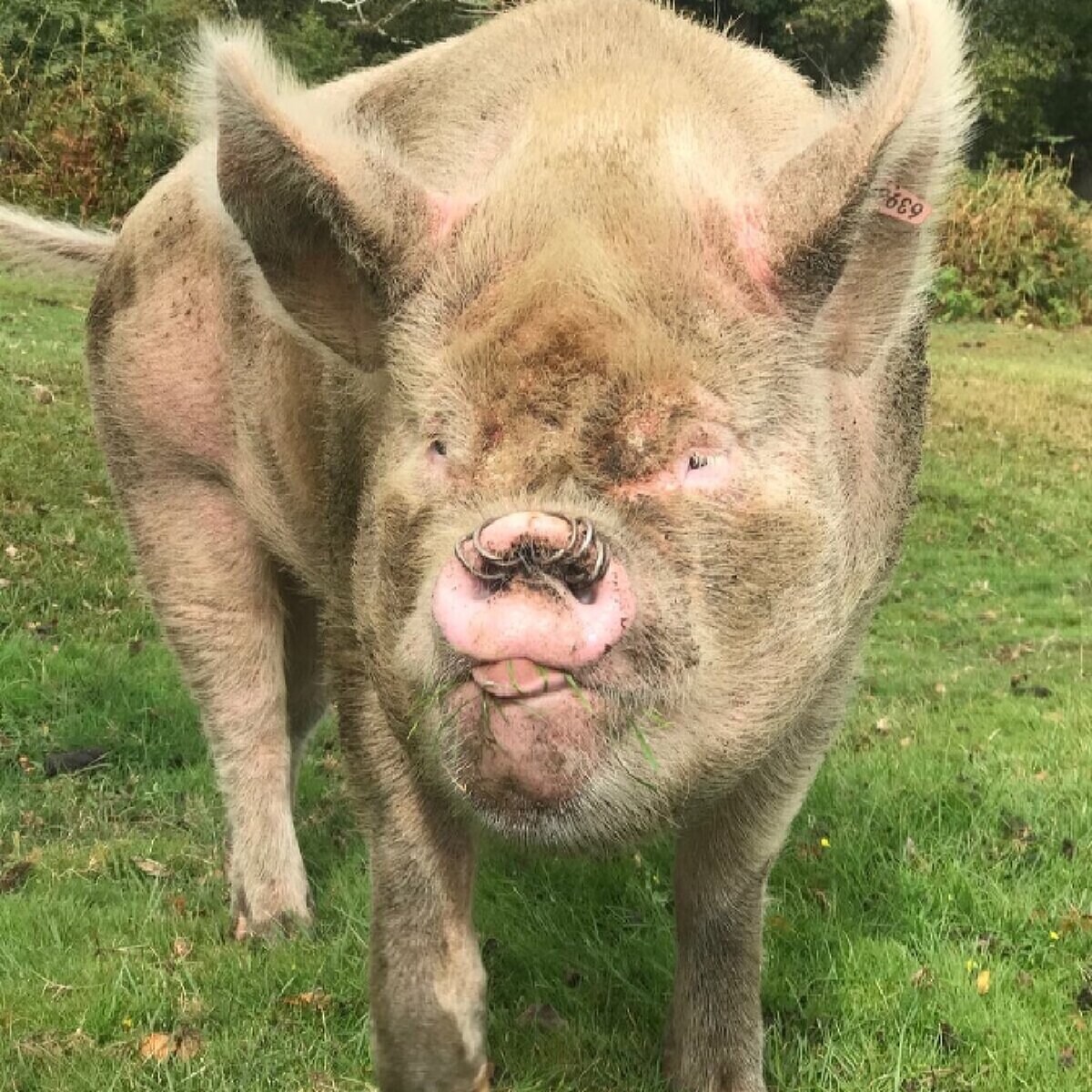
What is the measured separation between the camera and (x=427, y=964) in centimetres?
357

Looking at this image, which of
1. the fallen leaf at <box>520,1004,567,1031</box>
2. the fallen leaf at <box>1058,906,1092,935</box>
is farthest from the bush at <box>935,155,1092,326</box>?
the fallen leaf at <box>520,1004,567,1031</box>

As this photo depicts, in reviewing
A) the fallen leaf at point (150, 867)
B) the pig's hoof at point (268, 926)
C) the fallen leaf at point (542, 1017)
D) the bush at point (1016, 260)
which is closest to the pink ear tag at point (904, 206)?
the fallen leaf at point (542, 1017)

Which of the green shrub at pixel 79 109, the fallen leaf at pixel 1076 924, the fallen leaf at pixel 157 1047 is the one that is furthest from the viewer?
the green shrub at pixel 79 109

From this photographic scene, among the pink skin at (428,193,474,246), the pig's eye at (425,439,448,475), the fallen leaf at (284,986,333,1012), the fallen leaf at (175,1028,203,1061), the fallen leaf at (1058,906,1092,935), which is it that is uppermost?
the pink skin at (428,193,474,246)

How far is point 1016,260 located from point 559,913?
2142 cm

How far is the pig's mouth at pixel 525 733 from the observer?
2.22 m

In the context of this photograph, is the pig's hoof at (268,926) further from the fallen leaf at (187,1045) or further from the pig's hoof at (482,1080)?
the pig's hoof at (482,1080)

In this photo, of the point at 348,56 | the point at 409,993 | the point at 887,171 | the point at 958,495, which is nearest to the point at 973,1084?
the point at 409,993

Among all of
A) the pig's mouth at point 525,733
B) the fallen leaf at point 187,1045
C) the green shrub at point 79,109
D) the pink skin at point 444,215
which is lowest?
the green shrub at point 79,109

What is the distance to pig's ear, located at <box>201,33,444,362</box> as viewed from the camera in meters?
2.79

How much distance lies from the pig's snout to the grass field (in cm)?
197

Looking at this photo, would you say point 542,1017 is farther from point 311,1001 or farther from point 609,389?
point 609,389

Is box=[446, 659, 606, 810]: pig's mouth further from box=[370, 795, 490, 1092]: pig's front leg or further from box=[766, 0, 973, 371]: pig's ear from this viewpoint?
box=[370, 795, 490, 1092]: pig's front leg

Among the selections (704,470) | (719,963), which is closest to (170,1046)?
(719,963)
